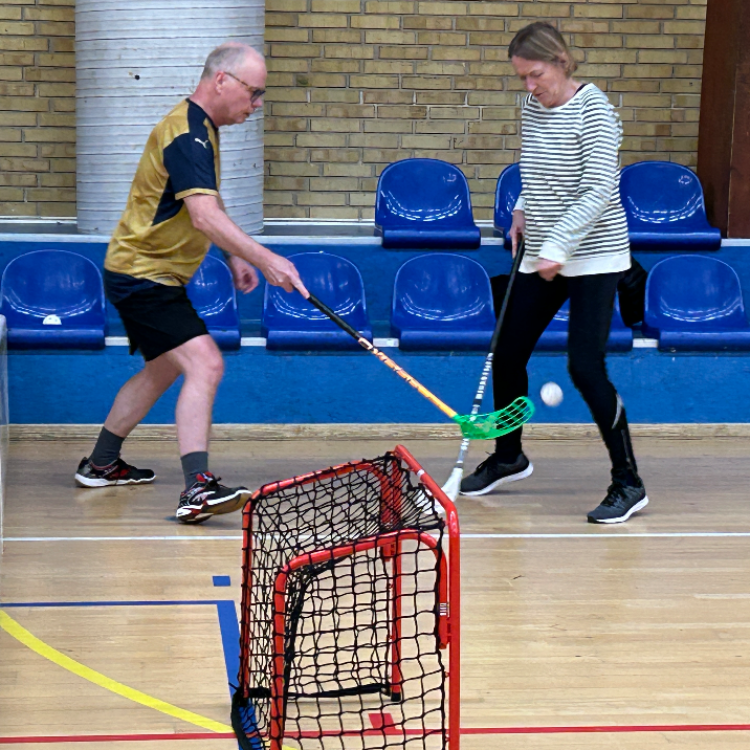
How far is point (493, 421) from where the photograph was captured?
4.36 metres

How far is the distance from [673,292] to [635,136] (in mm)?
1731

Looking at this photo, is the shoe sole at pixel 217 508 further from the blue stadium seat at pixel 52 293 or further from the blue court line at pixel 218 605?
the blue stadium seat at pixel 52 293

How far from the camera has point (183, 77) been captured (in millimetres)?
6246

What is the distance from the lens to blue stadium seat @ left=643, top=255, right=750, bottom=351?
239 inches

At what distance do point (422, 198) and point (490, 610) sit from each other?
11.2 feet

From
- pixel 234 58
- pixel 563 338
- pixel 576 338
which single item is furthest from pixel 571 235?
pixel 563 338

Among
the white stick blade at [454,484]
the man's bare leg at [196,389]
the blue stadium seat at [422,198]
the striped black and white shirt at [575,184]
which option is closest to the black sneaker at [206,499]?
the man's bare leg at [196,389]

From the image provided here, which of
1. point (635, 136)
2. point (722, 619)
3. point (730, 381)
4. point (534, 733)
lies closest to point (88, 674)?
point (534, 733)

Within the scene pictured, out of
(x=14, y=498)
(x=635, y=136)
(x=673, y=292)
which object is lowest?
(x=14, y=498)

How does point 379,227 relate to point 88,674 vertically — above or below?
above

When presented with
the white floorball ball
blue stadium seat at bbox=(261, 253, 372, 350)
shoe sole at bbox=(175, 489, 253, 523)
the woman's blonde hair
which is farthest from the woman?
blue stadium seat at bbox=(261, 253, 372, 350)

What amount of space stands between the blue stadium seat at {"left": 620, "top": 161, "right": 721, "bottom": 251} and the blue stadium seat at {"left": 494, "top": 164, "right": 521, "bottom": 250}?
576 millimetres

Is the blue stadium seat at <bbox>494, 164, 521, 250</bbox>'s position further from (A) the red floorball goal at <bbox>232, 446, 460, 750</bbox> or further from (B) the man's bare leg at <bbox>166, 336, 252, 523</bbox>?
(A) the red floorball goal at <bbox>232, 446, 460, 750</bbox>

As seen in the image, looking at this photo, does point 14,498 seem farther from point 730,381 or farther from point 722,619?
point 730,381
